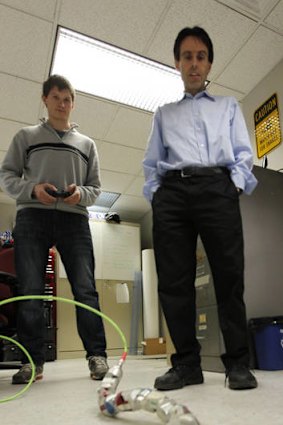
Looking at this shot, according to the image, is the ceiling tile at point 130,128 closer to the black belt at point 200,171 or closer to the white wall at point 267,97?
the white wall at point 267,97

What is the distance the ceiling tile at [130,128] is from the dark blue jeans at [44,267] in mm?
1968

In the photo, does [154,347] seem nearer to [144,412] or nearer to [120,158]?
[120,158]

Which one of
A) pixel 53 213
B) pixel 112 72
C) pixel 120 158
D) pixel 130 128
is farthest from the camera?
pixel 120 158

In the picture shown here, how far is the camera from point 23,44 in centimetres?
251

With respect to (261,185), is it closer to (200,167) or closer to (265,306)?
(265,306)

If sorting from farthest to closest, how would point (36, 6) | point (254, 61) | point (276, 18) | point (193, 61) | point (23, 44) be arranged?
1. point (254, 61)
2. point (23, 44)
3. point (276, 18)
4. point (36, 6)
5. point (193, 61)

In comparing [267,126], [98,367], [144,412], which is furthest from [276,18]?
[144,412]

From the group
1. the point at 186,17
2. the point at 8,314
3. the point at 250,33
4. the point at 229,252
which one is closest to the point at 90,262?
the point at 8,314

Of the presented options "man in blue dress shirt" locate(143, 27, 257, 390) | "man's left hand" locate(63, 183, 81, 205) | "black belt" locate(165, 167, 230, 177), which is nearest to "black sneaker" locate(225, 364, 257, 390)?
"man in blue dress shirt" locate(143, 27, 257, 390)

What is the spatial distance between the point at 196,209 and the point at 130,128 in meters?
2.48

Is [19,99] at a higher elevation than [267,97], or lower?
higher

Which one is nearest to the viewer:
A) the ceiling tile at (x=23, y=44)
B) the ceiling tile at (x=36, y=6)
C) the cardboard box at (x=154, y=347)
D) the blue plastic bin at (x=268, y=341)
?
the blue plastic bin at (x=268, y=341)

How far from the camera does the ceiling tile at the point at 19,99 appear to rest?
9.55 feet

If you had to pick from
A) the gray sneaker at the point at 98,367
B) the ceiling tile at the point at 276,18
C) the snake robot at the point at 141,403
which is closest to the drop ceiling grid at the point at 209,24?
the ceiling tile at the point at 276,18
